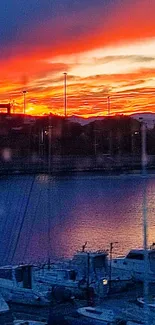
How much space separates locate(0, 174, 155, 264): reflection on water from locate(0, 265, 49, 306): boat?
60.7 inches

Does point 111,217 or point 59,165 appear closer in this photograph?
point 111,217

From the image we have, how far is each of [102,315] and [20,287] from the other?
922 millimetres

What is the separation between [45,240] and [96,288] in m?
3.37

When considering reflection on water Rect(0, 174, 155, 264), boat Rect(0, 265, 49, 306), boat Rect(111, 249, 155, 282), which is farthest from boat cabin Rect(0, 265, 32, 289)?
reflection on water Rect(0, 174, 155, 264)

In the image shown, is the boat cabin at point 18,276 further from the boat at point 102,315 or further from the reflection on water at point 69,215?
the reflection on water at point 69,215

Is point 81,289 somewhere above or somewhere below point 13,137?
below

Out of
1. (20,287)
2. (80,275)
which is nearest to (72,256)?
(80,275)

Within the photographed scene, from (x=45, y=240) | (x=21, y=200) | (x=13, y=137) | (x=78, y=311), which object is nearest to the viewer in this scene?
(x=78, y=311)

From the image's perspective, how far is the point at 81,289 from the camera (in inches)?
137

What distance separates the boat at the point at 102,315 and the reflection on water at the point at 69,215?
2.52m

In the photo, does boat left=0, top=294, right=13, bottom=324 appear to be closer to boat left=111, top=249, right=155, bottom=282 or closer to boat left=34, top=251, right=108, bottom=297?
boat left=34, top=251, right=108, bottom=297

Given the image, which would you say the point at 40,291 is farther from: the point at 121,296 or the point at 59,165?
the point at 59,165

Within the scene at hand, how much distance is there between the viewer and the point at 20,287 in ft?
11.6

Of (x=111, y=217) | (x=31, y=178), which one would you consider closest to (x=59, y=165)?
(x=31, y=178)
